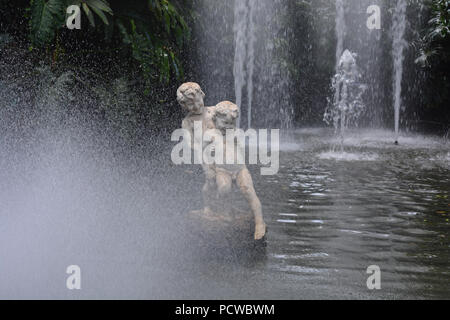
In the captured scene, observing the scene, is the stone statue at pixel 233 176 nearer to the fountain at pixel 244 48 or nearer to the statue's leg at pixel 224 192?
the statue's leg at pixel 224 192

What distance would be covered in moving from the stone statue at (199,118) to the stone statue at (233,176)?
9 centimetres

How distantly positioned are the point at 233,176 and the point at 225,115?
50 cm

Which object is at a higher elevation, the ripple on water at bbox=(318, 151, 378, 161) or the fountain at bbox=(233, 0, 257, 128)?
the fountain at bbox=(233, 0, 257, 128)

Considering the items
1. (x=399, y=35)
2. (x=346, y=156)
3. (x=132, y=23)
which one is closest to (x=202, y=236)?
(x=132, y=23)

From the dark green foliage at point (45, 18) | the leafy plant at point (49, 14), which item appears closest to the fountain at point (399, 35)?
the leafy plant at point (49, 14)

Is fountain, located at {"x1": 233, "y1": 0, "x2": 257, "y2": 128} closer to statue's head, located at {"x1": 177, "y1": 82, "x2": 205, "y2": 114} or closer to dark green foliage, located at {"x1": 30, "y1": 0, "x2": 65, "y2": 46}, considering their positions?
dark green foliage, located at {"x1": 30, "y1": 0, "x2": 65, "y2": 46}

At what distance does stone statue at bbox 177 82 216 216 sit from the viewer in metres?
4.39

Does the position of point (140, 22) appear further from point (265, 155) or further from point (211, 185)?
point (265, 155)

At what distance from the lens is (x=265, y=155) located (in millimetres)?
9742

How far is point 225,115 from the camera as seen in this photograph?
4.29m

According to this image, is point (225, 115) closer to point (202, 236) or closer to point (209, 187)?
point (209, 187)

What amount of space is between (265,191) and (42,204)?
2.64m

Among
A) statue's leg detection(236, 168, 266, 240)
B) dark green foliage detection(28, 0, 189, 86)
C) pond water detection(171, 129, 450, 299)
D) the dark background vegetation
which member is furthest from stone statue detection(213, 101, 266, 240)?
dark green foliage detection(28, 0, 189, 86)

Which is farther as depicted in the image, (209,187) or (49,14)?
(49,14)
